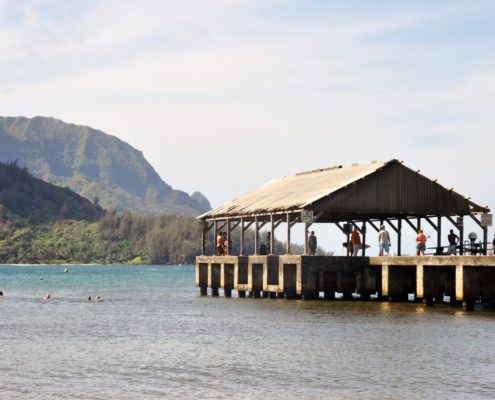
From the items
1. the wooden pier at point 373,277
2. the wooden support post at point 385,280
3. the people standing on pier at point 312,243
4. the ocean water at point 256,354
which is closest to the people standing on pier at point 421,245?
the wooden pier at point 373,277

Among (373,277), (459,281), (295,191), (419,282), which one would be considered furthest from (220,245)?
(459,281)

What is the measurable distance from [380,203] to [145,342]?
77.7 ft

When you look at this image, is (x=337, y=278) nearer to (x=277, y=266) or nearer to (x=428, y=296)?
(x=277, y=266)

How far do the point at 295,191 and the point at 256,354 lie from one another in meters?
30.4

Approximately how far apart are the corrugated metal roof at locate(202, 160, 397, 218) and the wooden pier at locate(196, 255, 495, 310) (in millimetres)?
2853

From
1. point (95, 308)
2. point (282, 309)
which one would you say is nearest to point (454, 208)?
point (282, 309)

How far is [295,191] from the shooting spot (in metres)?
62.3

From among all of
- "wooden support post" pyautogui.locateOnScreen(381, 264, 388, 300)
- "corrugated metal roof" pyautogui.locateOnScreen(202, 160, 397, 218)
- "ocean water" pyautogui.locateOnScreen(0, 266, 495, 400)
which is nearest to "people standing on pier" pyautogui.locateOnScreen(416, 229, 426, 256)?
"wooden support post" pyautogui.locateOnScreen(381, 264, 388, 300)

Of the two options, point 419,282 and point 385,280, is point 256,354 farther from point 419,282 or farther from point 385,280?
point 385,280

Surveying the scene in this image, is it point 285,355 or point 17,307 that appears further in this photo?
point 17,307

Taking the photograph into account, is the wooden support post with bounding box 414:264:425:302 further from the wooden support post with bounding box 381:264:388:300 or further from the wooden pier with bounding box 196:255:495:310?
the wooden support post with bounding box 381:264:388:300

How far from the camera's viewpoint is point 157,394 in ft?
81.1

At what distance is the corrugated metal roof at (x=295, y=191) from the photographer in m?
56.9

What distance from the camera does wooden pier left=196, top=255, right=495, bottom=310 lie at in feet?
150
